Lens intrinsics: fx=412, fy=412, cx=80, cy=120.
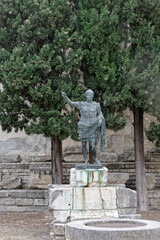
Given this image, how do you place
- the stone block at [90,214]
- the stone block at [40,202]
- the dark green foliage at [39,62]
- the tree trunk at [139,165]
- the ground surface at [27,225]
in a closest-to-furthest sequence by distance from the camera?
the stone block at [90,214]
the ground surface at [27,225]
the dark green foliage at [39,62]
the tree trunk at [139,165]
the stone block at [40,202]

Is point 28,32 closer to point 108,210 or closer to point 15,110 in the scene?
point 15,110

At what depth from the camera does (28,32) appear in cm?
1051

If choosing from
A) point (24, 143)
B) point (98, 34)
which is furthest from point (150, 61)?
point (24, 143)

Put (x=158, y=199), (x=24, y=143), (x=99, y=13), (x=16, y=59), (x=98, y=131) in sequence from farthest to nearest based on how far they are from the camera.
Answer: (x=24, y=143) < (x=158, y=199) < (x=99, y=13) < (x=16, y=59) < (x=98, y=131)

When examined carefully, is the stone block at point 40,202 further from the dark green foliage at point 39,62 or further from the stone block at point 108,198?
the stone block at point 108,198

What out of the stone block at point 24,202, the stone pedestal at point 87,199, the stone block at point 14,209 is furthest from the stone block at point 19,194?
the stone pedestal at point 87,199

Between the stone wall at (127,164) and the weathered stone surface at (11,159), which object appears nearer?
the stone wall at (127,164)

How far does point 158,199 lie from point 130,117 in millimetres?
2931

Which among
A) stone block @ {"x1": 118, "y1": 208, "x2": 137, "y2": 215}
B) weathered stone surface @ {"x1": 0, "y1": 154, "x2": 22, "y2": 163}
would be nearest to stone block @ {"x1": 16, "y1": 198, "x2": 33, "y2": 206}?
weathered stone surface @ {"x1": 0, "y1": 154, "x2": 22, "y2": 163}

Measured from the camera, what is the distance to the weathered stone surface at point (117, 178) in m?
12.3

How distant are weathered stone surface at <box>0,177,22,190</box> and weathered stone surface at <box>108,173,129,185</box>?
9.33ft

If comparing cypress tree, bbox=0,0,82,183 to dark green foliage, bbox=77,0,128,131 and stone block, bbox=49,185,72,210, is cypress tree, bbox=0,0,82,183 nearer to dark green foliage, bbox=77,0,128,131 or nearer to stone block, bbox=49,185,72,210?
dark green foliage, bbox=77,0,128,131

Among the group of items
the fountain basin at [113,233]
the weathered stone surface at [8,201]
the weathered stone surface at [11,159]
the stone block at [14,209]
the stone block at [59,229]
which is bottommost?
the stone block at [14,209]

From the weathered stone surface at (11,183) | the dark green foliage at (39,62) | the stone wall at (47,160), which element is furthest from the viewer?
the weathered stone surface at (11,183)
